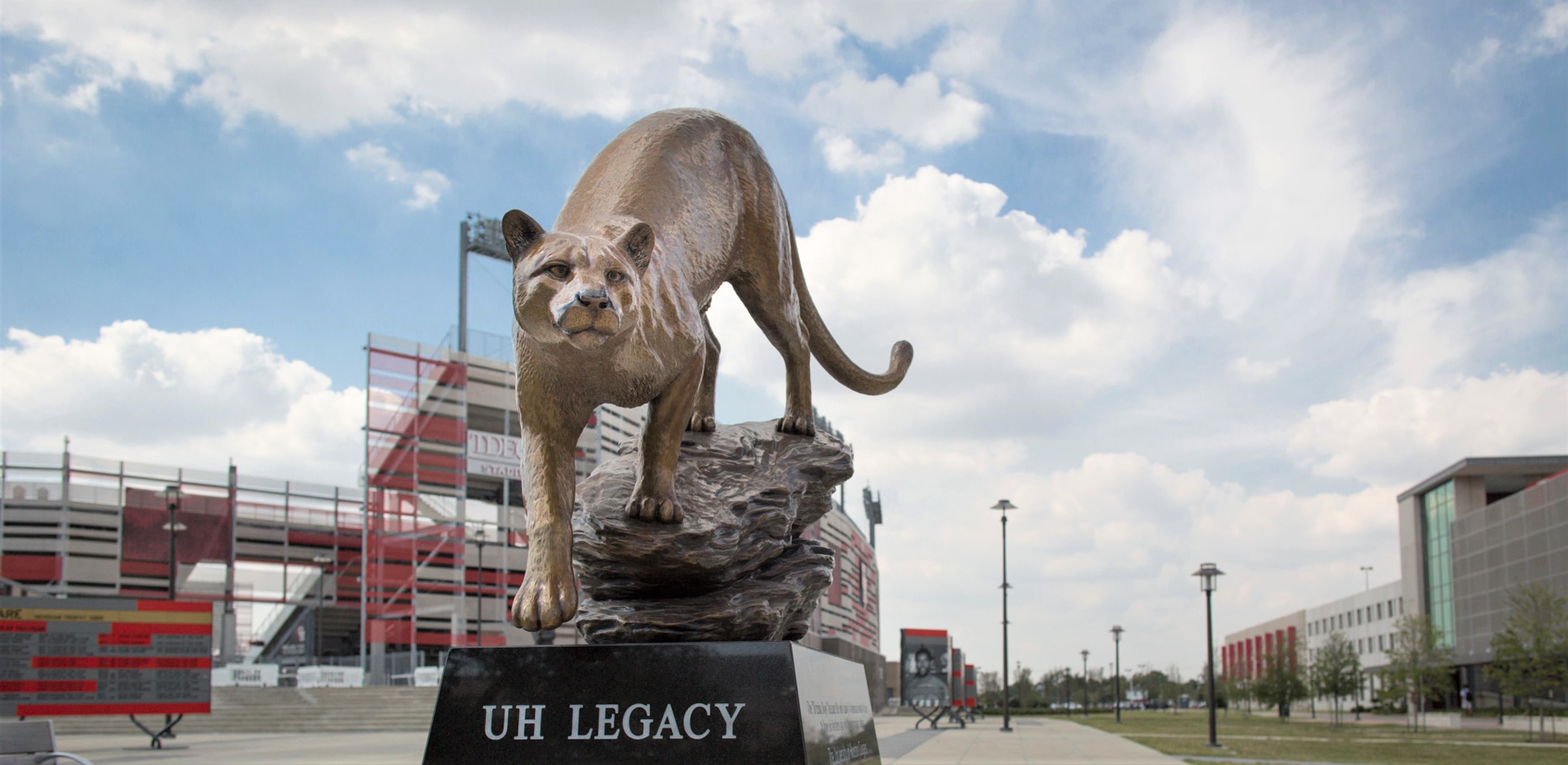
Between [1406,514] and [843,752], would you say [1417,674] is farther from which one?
[843,752]

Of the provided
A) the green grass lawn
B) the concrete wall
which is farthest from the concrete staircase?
the concrete wall

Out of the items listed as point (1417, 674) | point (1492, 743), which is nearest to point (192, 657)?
point (1492, 743)

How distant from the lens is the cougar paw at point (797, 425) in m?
5.52

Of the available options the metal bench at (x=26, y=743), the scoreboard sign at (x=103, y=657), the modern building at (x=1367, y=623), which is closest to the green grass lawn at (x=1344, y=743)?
the scoreboard sign at (x=103, y=657)

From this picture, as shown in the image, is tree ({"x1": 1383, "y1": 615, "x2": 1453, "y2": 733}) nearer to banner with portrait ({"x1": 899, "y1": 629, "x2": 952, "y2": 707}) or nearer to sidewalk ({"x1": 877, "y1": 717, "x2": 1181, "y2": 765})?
sidewalk ({"x1": 877, "y1": 717, "x2": 1181, "y2": 765})

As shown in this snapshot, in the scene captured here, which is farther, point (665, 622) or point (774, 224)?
point (774, 224)

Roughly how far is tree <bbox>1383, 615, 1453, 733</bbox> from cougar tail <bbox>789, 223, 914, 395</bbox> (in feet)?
110

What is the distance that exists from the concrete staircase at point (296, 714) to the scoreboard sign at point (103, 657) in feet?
21.9

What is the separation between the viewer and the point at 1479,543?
43719 millimetres

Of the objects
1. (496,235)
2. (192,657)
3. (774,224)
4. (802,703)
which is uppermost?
(496,235)

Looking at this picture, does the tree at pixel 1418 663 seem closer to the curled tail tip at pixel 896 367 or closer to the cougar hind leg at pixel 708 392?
the curled tail tip at pixel 896 367

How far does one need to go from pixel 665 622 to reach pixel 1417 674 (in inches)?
1395

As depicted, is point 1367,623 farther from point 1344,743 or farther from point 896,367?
point 896,367

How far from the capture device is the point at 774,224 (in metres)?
5.41
